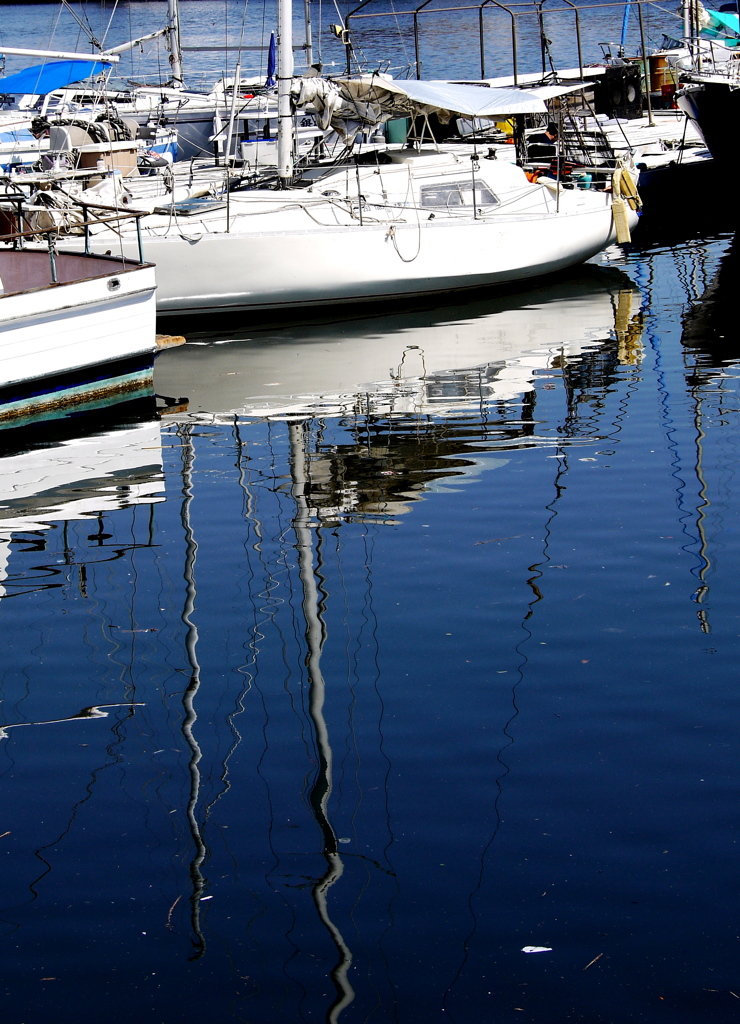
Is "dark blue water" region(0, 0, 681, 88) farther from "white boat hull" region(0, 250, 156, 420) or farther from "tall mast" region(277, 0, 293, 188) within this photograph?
"white boat hull" region(0, 250, 156, 420)

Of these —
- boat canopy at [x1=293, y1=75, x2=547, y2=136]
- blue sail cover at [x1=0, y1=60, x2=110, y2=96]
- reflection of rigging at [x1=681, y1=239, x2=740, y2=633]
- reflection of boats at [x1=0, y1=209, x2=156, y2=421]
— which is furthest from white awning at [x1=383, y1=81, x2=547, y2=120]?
blue sail cover at [x1=0, y1=60, x2=110, y2=96]

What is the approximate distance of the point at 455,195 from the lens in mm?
21328

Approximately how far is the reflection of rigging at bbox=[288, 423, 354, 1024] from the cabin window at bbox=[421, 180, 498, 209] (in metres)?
12.1

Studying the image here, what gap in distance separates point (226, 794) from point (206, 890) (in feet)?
2.60

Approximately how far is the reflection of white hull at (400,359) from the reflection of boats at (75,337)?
3.00ft

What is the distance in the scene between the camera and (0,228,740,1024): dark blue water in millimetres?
4926

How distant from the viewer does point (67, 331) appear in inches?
581

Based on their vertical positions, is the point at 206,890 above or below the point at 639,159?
below

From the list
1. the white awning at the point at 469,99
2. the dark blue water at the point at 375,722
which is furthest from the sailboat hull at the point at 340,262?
the dark blue water at the point at 375,722

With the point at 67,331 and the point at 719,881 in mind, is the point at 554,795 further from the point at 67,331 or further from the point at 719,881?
the point at 67,331

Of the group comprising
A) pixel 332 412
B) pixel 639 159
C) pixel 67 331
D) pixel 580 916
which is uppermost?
pixel 639 159

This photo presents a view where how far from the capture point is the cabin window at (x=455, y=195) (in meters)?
21.1

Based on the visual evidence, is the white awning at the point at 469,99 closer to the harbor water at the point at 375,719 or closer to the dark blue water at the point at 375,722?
the harbor water at the point at 375,719

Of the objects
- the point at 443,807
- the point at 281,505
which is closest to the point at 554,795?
the point at 443,807
